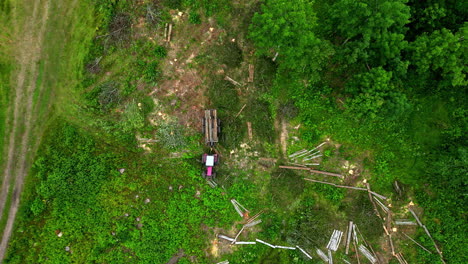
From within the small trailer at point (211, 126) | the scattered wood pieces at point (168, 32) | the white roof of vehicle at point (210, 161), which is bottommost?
the white roof of vehicle at point (210, 161)

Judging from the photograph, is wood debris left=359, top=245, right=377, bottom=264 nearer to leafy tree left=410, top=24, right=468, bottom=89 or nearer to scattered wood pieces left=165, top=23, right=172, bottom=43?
leafy tree left=410, top=24, right=468, bottom=89

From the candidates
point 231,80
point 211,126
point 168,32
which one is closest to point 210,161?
point 211,126

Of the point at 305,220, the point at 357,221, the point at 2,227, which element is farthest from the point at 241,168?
the point at 2,227

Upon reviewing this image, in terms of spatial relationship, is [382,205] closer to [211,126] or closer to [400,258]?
[400,258]

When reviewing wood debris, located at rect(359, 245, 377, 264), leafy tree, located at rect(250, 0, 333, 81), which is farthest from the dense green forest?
leafy tree, located at rect(250, 0, 333, 81)

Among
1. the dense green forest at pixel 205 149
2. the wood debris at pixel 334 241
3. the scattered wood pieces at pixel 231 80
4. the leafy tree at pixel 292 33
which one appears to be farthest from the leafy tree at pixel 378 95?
the wood debris at pixel 334 241

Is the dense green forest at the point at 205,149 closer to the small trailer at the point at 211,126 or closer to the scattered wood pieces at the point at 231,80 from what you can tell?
the scattered wood pieces at the point at 231,80

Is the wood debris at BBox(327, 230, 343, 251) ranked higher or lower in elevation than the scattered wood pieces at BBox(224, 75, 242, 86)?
lower
